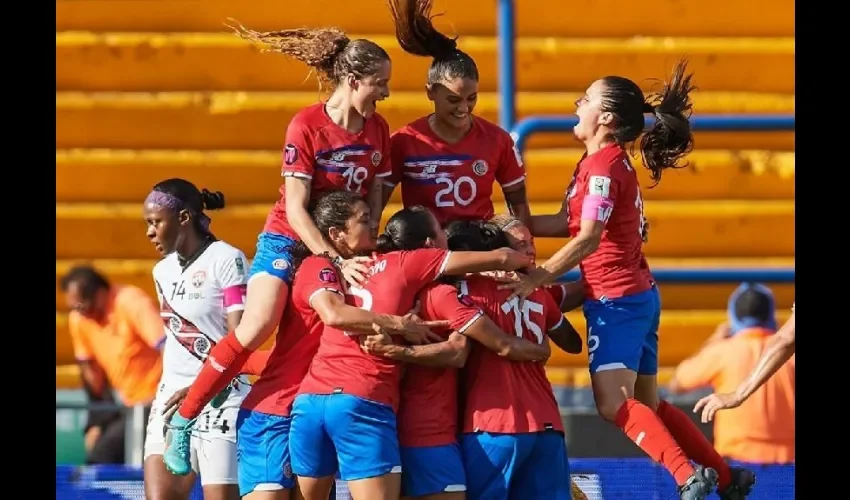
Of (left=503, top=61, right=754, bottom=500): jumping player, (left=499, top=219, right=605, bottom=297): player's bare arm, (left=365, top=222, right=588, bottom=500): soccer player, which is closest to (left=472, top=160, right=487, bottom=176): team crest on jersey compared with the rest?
(left=503, top=61, right=754, bottom=500): jumping player

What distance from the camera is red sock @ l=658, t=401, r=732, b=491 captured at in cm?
567

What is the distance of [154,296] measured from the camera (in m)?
9.26

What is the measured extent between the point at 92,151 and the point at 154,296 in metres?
1.12

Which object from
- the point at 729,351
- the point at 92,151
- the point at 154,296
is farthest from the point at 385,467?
the point at 92,151

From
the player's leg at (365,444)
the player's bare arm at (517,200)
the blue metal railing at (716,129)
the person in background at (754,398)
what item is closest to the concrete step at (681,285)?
the blue metal railing at (716,129)

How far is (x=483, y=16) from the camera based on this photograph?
987cm

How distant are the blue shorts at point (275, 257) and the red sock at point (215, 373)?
10.2 inches

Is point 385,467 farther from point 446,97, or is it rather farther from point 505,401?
point 446,97

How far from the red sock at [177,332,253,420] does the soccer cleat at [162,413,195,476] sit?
0.30ft

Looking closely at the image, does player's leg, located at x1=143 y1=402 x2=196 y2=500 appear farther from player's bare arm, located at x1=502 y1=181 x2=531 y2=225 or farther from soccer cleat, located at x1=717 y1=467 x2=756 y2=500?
soccer cleat, located at x1=717 y1=467 x2=756 y2=500

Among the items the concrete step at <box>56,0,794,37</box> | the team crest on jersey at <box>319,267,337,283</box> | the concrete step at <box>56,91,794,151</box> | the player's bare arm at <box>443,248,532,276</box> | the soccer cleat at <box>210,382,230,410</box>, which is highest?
the concrete step at <box>56,0,794,37</box>

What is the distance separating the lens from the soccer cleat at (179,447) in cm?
558

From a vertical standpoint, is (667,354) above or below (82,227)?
below

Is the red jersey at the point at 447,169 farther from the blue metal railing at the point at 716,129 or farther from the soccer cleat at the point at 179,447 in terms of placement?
the blue metal railing at the point at 716,129
